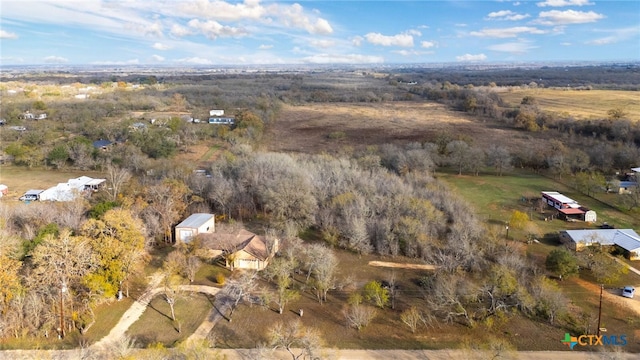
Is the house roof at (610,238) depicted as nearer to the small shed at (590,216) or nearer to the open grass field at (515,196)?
the open grass field at (515,196)

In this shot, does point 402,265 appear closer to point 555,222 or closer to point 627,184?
point 555,222

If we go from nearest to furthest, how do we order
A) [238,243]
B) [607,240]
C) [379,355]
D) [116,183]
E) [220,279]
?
[379,355] → [220,279] → [238,243] → [607,240] → [116,183]

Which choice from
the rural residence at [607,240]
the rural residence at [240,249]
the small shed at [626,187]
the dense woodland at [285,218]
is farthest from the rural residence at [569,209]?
the rural residence at [240,249]

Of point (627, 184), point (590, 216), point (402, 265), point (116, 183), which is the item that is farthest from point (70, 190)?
point (627, 184)

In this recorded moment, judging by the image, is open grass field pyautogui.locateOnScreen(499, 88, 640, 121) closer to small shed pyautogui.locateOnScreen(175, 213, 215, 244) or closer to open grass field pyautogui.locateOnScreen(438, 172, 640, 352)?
open grass field pyautogui.locateOnScreen(438, 172, 640, 352)

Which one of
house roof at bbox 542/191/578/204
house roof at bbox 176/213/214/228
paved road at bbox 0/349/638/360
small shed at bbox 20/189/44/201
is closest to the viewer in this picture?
paved road at bbox 0/349/638/360

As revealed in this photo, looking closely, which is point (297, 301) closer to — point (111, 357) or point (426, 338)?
point (426, 338)

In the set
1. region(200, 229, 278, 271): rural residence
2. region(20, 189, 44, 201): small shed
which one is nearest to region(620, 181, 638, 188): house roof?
region(200, 229, 278, 271): rural residence
